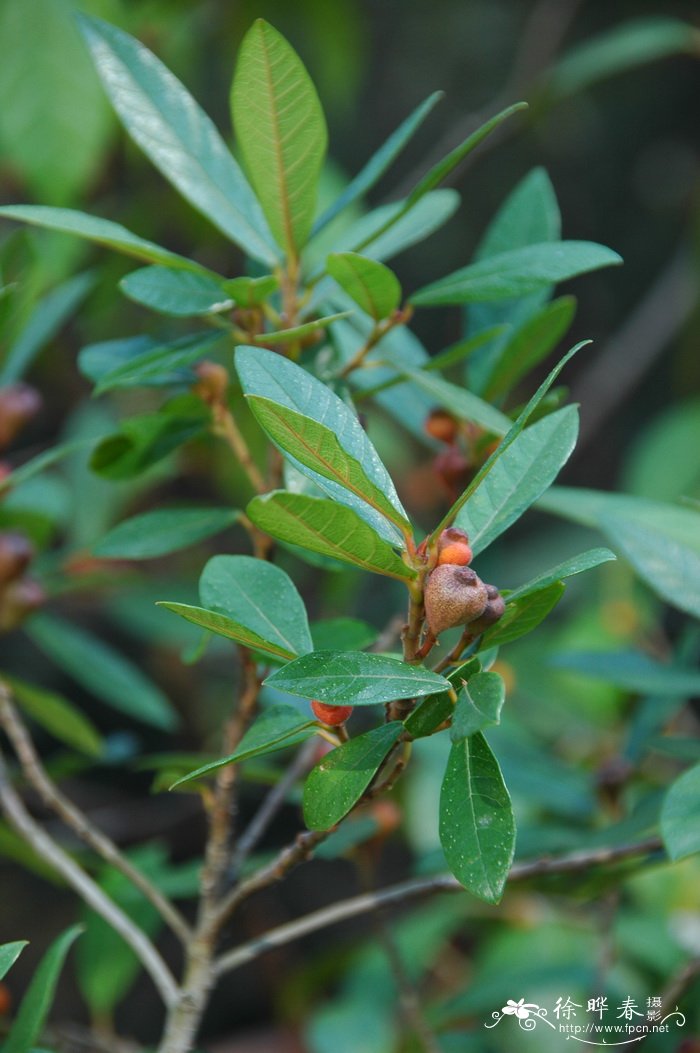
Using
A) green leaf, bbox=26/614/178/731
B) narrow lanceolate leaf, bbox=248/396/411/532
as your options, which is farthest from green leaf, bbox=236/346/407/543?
green leaf, bbox=26/614/178/731

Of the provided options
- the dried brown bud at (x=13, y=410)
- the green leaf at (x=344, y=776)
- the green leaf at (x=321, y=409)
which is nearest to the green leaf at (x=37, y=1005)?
the green leaf at (x=344, y=776)

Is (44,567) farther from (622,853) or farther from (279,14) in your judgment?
(279,14)

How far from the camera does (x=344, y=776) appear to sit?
433 millimetres

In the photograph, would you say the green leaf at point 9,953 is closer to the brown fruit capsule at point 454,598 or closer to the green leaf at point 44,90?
the brown fruit capsule at point 454,598

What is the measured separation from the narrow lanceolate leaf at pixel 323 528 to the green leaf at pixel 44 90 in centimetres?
90

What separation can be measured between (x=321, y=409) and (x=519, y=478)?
0.37ft

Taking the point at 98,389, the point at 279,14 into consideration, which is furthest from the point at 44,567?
the point at 279,14

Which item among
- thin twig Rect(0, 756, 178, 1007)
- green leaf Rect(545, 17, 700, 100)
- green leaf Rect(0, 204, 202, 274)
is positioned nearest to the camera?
green leaf Rect(0, 204, 202, 274)

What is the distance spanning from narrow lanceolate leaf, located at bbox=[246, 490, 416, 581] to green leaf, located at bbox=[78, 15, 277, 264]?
9.9 inches

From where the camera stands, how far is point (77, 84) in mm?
1183

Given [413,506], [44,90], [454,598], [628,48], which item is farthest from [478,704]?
[413,506]

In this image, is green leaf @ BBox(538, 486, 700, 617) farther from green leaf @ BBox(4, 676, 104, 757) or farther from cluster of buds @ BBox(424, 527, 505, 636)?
green leaf @ BBox(4, 676, 104, 757)

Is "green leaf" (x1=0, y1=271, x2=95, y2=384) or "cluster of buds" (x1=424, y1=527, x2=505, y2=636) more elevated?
"cluster of buds" (x1=424, y1=527, x2=505, y2=636)

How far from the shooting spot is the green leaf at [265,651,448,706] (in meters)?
0.39
